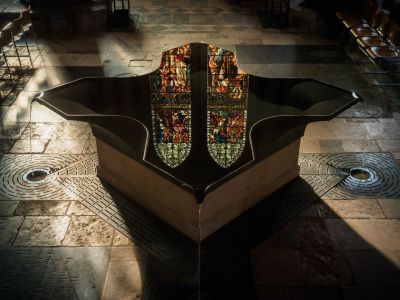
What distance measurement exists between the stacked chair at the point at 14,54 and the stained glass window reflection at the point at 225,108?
3.60 meters

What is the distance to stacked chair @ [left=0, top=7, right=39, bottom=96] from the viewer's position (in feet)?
24.8

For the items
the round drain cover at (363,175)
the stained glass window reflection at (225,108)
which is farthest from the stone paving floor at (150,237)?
the stained glass window reflection at (225,108)

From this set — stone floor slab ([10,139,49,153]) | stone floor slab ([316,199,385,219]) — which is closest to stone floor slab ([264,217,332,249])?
stone floor slab ([316,199,385,219])

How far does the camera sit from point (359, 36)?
801 centimetres

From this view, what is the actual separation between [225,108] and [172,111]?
731 mm

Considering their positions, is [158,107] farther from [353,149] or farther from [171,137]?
[353,149]

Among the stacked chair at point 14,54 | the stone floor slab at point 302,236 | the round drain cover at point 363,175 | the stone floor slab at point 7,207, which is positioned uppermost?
the stacked chair at point 14,54

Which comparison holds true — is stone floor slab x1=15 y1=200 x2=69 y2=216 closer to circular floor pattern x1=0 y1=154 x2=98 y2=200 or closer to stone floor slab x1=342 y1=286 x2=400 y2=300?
circular floor pattern x1=0 y1=154 x2=98 y2=200

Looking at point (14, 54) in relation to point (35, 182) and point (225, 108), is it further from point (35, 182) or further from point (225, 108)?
point (225, 108)

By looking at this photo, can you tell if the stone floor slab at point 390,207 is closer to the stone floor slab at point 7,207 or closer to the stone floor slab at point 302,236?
the stone floor slab at point 302,236

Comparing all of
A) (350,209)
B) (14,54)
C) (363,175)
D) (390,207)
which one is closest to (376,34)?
(363,175)

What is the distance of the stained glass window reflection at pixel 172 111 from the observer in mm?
5207

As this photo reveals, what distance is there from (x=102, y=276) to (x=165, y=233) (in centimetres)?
78

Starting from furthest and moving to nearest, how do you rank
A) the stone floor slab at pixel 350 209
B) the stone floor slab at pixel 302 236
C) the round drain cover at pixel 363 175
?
the round drain cover at pixel 363 175 → the stone floor slab at pixel 350 209 → the stone floor slab at pixel 302 236
